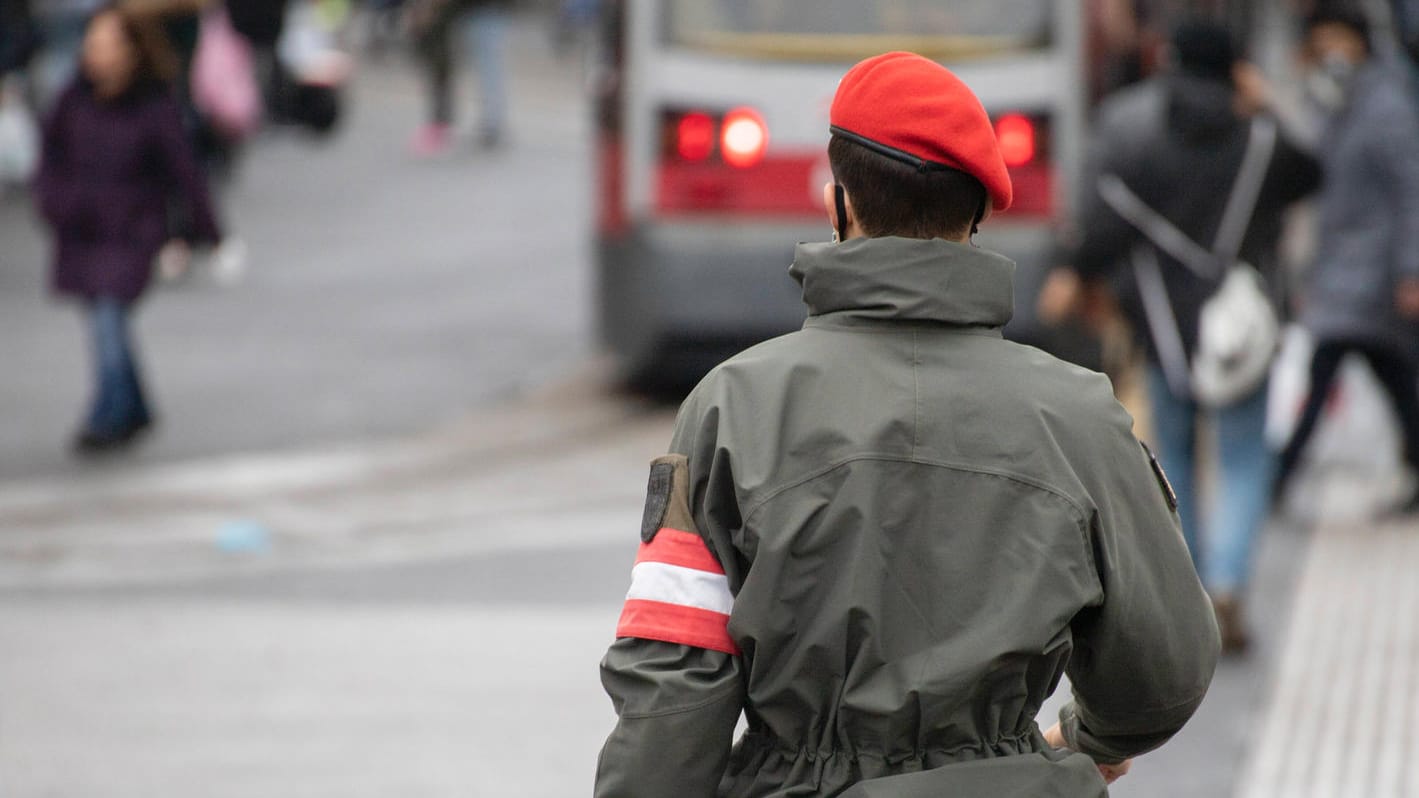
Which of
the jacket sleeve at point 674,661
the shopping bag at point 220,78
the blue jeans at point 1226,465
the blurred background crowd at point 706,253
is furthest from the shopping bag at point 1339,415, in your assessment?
the shopping bag at point 220,78

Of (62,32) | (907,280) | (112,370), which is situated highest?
(907,280)

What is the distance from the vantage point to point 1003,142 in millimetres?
9453

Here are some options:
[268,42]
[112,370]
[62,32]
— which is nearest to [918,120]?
[112,370]

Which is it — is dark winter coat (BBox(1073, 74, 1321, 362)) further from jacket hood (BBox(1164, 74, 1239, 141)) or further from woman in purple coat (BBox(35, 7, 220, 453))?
woman in purple coat (BBox(35, 7, 220, 453))

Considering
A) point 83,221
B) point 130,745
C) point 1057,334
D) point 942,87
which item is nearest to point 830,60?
point 1057,334

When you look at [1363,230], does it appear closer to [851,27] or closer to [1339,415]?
[1339,415]

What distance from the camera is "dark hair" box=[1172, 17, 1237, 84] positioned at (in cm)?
603

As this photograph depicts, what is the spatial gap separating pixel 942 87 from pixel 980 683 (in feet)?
2.04

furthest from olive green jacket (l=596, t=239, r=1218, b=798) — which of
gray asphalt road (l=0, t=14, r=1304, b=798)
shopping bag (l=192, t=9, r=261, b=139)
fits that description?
shopping bag (l=192, t=9, r=261, b=139)

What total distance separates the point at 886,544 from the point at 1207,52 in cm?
411

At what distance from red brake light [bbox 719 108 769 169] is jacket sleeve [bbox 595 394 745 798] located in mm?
7096

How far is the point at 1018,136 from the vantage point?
9406 mm

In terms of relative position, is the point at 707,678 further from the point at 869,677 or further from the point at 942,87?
the point at 942,87

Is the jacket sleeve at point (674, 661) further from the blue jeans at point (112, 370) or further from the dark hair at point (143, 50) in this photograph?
the dark hair at point (143, 50)
